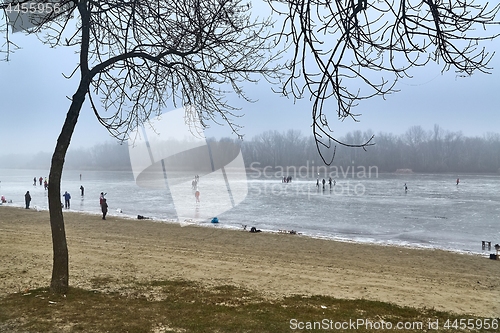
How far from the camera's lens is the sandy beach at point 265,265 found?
9.36 meters

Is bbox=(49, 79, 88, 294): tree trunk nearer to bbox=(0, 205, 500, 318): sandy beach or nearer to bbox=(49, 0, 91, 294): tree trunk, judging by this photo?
bbox=(49, 0, 91, 294): tree trunk

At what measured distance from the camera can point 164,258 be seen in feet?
42.5

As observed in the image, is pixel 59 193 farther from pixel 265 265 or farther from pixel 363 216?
pixel 363 216

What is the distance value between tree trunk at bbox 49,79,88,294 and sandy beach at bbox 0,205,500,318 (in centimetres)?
102

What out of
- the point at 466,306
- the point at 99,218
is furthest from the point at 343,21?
the point at 99,218

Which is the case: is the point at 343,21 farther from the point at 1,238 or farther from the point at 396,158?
the point at 396,158

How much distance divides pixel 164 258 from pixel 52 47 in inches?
298

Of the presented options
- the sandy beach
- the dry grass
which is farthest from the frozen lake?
A: the dry grass

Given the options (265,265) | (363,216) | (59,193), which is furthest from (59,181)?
(363,216)

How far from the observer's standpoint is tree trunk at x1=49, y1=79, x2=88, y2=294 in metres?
6.89

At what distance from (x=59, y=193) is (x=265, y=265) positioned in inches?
297

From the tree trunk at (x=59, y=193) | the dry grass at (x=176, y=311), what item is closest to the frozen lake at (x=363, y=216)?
the dry grass at (x=176, y=311)

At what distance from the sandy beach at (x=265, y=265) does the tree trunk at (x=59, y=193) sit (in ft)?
3.33

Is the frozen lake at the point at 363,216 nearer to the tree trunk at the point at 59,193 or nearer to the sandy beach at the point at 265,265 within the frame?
the sandy beach at the point at 265,265
